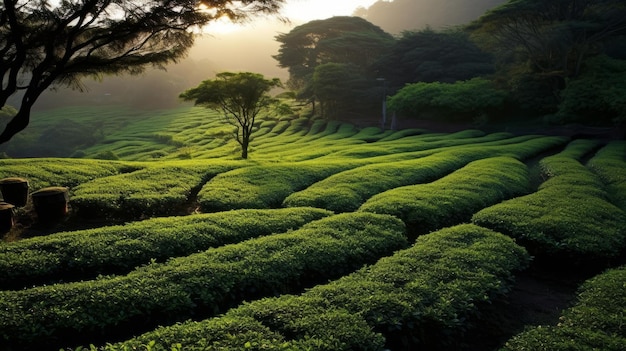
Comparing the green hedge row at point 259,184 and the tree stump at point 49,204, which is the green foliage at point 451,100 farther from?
the tree stump at point 49,204

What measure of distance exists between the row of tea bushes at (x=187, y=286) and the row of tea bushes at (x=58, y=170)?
11.5 metres

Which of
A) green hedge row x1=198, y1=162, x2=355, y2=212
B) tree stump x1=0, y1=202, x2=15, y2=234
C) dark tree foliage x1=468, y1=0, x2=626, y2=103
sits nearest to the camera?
tree stump x1=0, y1=202, x2=15, y2=234

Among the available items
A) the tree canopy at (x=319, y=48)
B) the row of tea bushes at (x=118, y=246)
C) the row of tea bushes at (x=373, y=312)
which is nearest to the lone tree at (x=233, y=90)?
the row of tea bushes at (x=118, y=246)

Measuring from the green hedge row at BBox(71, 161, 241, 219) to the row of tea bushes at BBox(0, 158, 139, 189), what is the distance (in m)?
1.41

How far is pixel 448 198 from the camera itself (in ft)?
49.0

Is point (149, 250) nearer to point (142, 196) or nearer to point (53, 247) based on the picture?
point (53, 247)

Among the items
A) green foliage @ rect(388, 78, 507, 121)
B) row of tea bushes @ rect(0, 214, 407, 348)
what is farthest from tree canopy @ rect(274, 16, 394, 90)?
row of tea bushes @ rect(0, 214, 407, 348)

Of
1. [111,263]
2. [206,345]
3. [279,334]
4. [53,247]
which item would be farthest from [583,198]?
[53,247]

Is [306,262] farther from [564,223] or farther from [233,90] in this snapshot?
[233,90]

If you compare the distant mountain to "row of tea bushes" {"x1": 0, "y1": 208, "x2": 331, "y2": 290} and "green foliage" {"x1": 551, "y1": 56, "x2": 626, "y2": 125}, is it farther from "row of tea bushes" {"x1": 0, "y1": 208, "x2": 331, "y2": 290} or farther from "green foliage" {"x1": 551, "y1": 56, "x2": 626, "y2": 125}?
"row of tea bushes" {"x1": 0, "y1": 208, "x2": 331, "y2": 290}

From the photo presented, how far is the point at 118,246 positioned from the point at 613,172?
75.8 ft

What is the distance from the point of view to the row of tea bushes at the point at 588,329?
6.40m

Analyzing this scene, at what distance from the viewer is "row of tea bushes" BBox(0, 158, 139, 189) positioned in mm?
17031

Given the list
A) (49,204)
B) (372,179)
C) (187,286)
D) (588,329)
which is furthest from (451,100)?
(187,286)
